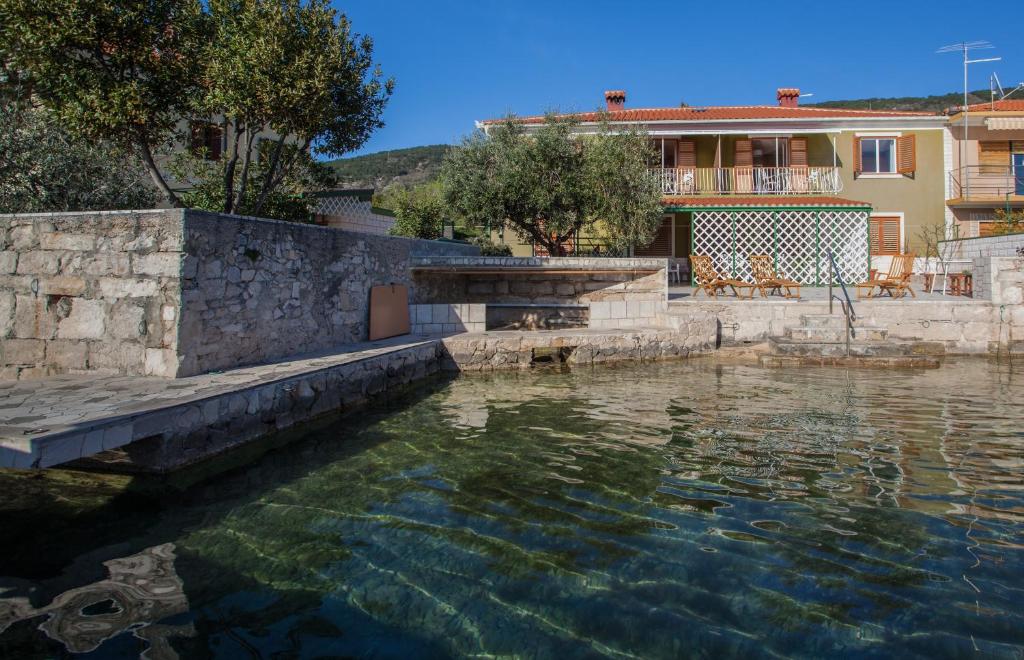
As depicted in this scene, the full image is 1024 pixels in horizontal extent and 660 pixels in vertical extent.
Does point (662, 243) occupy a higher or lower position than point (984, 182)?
lower

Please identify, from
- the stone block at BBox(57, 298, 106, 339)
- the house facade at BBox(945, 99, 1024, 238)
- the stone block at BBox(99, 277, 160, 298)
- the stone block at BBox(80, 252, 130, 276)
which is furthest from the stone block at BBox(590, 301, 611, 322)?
the house facade at BBox(945, 99, 1024, 238)

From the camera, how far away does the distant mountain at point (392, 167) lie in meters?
56.9

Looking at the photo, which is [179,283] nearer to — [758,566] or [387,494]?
[387,494]

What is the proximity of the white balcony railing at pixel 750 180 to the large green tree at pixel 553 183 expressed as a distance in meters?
3.82

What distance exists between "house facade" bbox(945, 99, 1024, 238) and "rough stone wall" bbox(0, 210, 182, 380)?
22447 millimetres

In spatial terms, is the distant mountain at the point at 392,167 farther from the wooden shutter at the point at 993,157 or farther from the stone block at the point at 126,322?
the stone block at the point at 126,322

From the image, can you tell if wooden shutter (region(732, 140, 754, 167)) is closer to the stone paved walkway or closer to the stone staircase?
the stone staircase

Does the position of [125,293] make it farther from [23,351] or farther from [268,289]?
[268,289]

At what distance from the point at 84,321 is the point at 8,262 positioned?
110 cm

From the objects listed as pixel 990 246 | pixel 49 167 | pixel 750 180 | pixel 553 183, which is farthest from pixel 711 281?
pixel 49 167

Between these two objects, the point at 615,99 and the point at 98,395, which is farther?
the point at 615,99

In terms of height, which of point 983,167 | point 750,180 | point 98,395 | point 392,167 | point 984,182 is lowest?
point 98,395

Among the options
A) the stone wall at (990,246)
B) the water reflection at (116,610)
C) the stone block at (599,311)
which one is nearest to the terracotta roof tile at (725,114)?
the stone wall at (990,246)

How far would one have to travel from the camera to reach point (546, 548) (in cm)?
350
